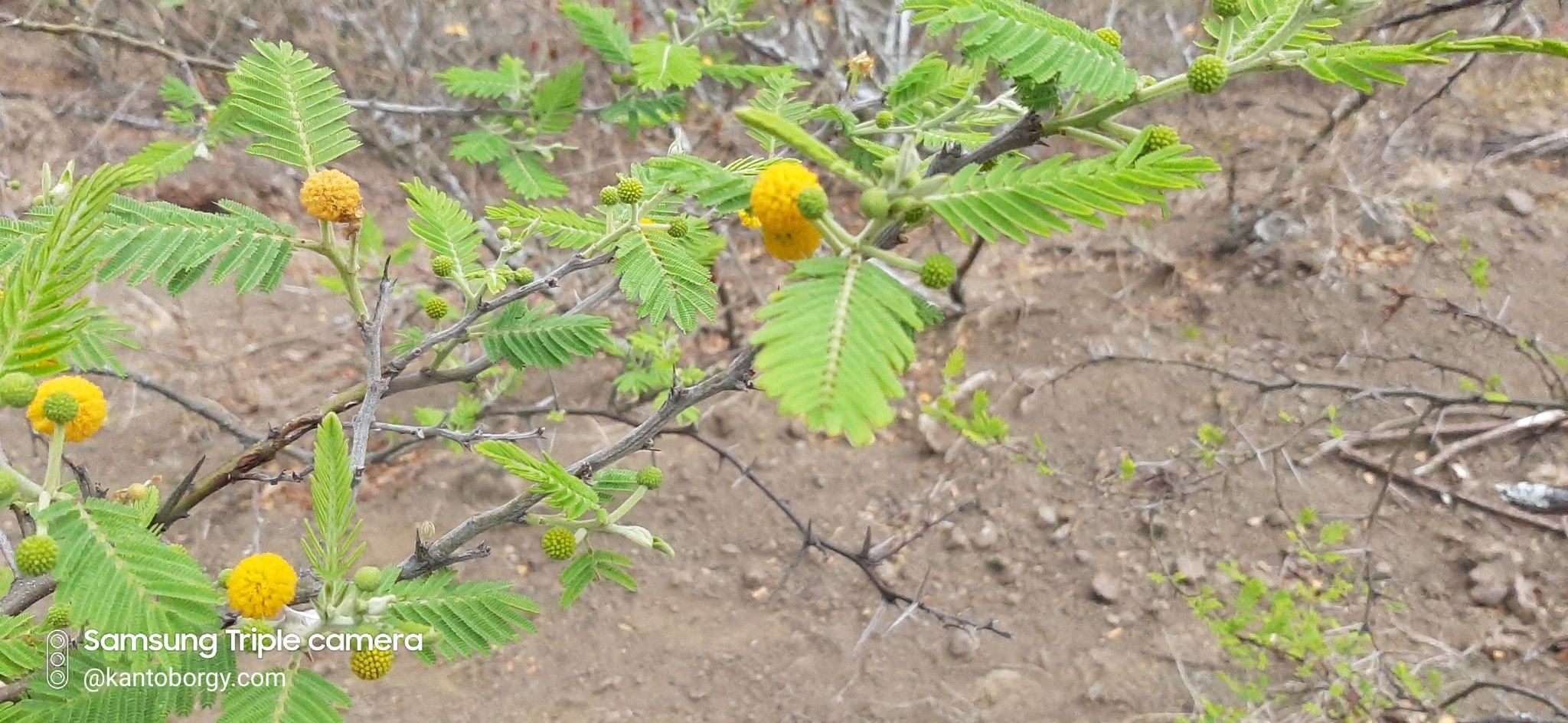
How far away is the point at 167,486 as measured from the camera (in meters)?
3.95

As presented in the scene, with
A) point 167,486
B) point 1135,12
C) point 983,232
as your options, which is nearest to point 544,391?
point 167,486

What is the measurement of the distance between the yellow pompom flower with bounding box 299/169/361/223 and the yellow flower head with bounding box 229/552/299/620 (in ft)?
1.72

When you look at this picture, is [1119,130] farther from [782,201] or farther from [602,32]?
[602,32]

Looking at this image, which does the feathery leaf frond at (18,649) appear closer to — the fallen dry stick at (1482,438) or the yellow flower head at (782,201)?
the yellow flower head at (782,201)

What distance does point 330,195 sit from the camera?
136cm

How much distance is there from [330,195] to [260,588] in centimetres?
59

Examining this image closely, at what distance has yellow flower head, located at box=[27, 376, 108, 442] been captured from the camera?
4.15 ft

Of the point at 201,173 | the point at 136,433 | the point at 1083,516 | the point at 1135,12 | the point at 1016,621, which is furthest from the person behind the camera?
the point at 1135,12

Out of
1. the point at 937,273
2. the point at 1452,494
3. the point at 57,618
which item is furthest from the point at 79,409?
the point at 1452,494

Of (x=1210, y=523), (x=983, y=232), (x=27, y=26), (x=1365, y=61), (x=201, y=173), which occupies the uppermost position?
(x=1365, y=61)

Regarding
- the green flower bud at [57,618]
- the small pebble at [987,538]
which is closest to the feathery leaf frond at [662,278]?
the green flower bud at [57,618]

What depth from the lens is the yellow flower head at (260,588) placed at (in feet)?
4.02

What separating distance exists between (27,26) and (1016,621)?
4.03 m

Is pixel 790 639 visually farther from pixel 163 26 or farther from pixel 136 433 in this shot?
pixel 163 26
